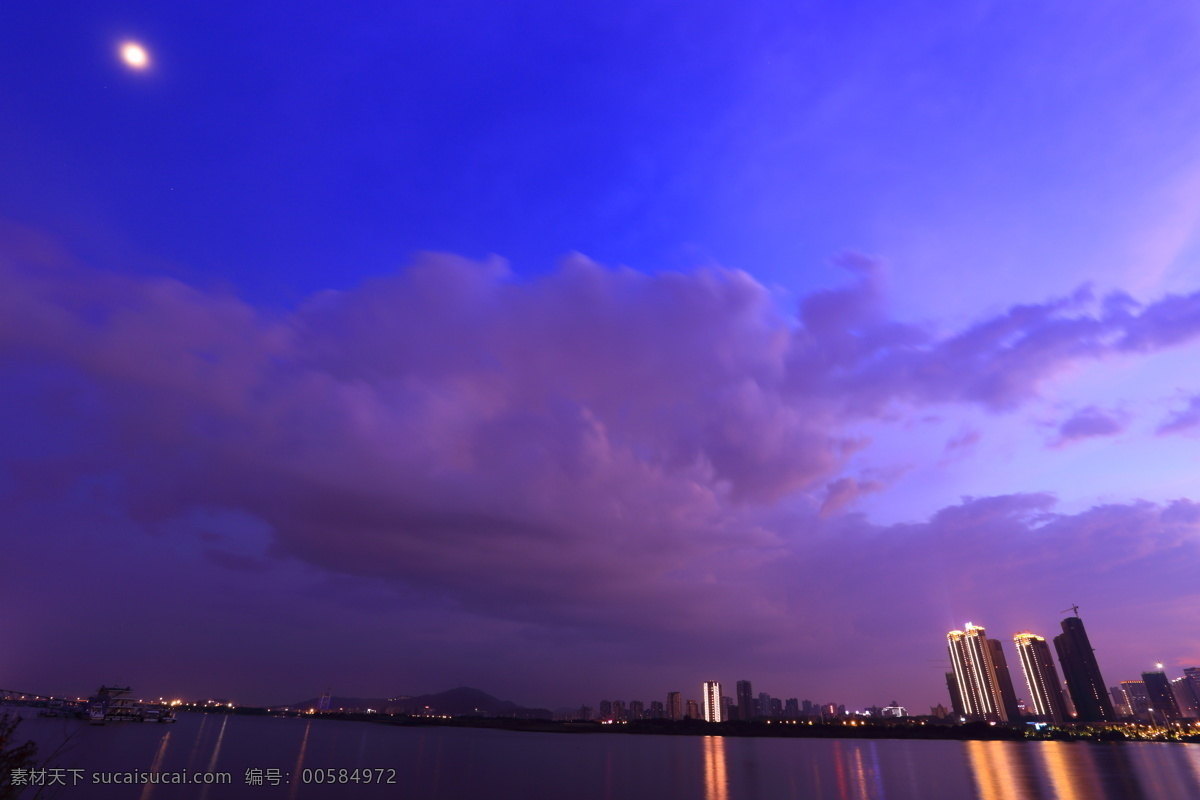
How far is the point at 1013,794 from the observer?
65.0 metres

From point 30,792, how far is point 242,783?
1595cm


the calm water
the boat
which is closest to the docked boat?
the boat

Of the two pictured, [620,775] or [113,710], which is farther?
[113,710]

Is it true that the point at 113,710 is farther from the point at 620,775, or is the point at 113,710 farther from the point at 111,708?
the point at 620,775

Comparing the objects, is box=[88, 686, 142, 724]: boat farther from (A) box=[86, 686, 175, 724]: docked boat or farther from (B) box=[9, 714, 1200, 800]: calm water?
(B) box=[9, 714, 1200, 800]: calm water

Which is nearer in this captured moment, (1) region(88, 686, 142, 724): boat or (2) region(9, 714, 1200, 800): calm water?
(2) region(9, 714, 1200, 800): calm water

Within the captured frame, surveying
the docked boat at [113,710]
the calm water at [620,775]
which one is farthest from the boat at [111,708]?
the calm water at [620,775]

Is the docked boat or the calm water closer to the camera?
the calm water

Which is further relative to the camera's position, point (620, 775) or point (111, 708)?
point (111, 708)

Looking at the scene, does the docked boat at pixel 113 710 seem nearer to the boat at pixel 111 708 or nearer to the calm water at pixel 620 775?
the boat at pixel 111 708

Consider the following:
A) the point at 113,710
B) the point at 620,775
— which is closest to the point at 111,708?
the point at 113,710

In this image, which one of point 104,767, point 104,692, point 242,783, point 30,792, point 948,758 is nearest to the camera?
point 30,792

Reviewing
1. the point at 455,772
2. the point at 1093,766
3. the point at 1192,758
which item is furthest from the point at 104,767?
the point at 1192,758

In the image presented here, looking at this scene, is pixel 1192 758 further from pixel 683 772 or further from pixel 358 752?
pixel 358 752
